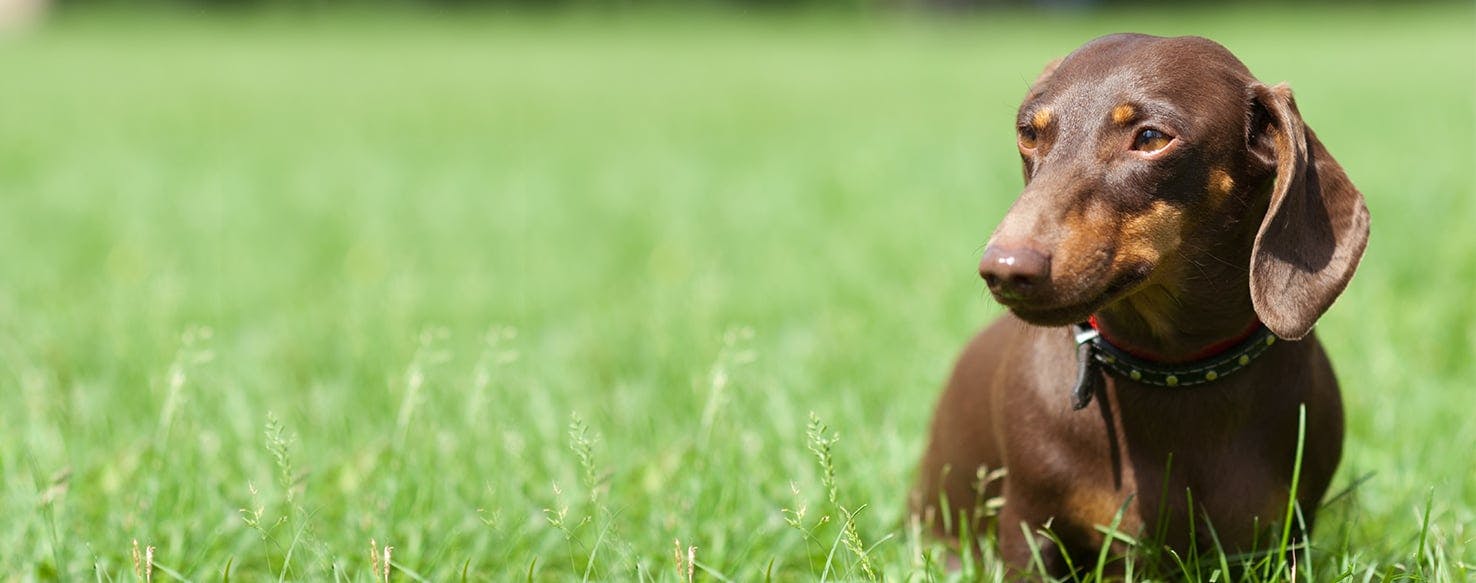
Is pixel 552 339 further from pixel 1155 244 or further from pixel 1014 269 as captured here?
pixel 1014 269

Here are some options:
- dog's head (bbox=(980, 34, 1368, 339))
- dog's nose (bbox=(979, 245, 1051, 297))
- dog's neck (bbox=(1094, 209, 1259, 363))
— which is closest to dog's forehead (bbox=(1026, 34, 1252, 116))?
dog's head (bbox=(980, 34, 1368, 339))

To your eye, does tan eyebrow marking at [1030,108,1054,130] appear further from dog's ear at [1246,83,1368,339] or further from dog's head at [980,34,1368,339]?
dog's ear at [1246,83,1368,339]

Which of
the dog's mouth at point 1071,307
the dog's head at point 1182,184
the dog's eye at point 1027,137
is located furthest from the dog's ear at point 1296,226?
the dog's eye at point 1027,137

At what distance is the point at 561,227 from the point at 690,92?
29.7 feet

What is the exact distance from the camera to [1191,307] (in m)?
2.55

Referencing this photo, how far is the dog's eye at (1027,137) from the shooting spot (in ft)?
8.30

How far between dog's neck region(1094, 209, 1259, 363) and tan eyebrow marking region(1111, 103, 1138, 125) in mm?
230

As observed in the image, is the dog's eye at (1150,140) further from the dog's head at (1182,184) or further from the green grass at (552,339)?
the green grass at (552,339)

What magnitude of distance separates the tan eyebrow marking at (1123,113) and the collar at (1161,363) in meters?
0.38

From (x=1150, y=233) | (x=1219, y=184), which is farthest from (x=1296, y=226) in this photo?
(x=1150, y=233)

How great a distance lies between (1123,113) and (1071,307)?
351mm

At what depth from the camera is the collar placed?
2.57 m

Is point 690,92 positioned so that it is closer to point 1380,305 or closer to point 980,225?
point 980,225

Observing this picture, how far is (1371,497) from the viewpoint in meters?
3.41
